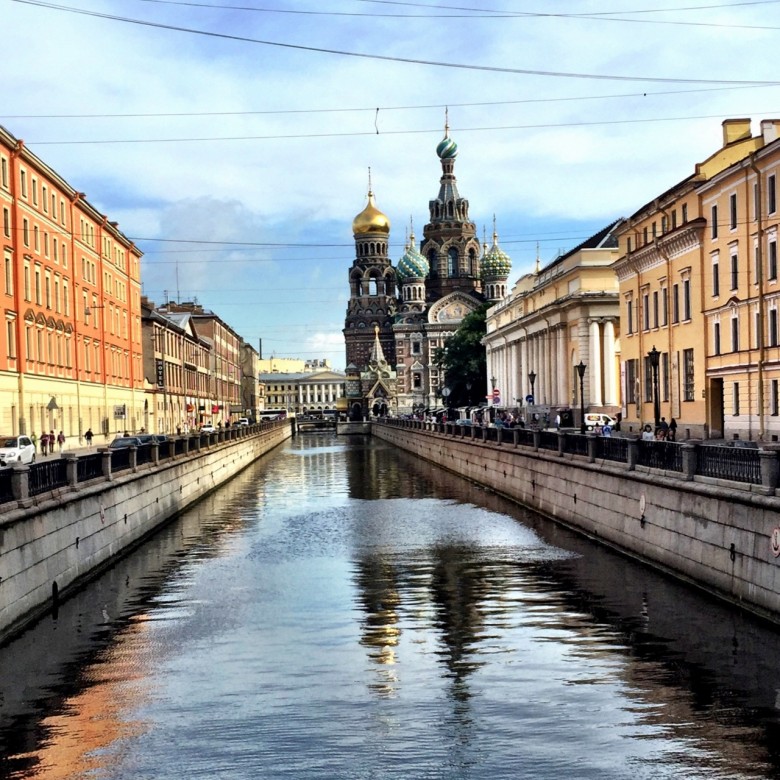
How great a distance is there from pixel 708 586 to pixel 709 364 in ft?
91.4

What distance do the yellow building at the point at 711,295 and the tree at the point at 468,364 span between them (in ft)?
246

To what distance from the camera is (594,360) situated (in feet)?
250

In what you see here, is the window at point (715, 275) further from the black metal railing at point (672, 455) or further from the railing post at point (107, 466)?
the railing post at point (107, 466)

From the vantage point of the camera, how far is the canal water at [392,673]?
43.8ft

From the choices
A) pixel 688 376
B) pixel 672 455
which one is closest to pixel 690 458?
pixel 672 455

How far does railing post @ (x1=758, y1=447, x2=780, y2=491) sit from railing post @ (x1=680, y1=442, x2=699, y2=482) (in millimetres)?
4047

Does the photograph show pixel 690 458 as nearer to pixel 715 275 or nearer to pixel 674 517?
pixel 674 517

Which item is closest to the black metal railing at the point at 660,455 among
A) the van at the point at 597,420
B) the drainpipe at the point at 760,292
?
the drainpipe at the point at 760,292

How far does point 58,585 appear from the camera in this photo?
23.2 metres

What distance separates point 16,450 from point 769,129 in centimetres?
3020

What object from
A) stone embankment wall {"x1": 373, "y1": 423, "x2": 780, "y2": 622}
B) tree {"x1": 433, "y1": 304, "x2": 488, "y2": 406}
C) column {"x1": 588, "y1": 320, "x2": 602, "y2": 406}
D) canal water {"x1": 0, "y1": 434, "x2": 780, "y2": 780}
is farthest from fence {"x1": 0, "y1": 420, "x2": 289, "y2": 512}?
tree {"x1": 433, "y1": 304, "x2": 488, "y2": 406}

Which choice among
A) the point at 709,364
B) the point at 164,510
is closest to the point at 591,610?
the point at 164,510

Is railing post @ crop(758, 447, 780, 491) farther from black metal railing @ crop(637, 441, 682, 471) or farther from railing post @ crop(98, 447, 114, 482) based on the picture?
railing post @ crop(98, 447, 114, 482)

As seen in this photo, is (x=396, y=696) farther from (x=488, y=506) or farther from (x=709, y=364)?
(x=709, y=364)
